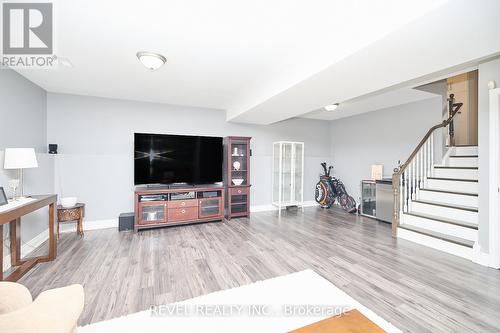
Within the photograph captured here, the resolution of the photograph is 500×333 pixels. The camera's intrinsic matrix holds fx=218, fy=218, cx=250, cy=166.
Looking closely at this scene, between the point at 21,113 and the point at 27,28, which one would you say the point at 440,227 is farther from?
the point at 21,113

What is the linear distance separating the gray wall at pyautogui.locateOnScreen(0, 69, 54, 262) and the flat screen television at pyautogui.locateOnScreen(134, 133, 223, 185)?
1377mm

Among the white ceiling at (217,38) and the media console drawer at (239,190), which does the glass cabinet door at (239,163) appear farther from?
the white ceiling at (217,38)

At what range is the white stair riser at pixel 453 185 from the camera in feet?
11.6

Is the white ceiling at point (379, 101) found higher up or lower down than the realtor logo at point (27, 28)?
higher up

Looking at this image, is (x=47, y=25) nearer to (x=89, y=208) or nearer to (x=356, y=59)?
(x=356, y=59)

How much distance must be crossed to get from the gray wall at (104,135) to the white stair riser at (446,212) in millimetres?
4269

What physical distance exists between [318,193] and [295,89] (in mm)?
4003

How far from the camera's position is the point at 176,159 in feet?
14.8

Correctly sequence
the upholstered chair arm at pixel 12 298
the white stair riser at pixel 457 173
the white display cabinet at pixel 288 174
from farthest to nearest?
1. the white display cabinet at pixel 288 174
2. the white stair riser at pixel 457 173
3. the upholstered chair arm at pixel 12 298

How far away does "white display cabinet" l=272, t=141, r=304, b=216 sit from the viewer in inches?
227

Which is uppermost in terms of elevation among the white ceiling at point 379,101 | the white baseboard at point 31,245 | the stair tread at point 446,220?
the white ceiling at point 379,101

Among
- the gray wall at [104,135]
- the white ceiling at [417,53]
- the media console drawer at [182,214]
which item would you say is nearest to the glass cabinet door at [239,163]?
the gray wall at [104,135]

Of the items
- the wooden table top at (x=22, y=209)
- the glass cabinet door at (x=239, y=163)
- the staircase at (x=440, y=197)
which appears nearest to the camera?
the wooden table top at (x=22, y=209)

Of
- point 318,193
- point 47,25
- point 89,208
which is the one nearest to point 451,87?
point 318,193
